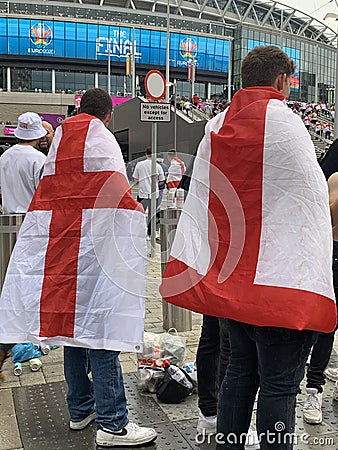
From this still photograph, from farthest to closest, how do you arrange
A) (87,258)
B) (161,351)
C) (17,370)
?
(17,370), (161,351), (87,258)

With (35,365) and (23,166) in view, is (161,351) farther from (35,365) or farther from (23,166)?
(23,166)

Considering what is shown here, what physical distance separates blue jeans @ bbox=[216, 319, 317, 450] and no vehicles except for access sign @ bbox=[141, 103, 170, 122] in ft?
22.1

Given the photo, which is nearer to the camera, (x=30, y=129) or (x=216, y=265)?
(x=216, y=265)

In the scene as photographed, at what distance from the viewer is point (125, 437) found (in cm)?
319

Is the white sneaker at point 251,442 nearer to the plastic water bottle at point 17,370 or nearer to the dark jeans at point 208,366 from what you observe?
the dark jeans at point 208,366

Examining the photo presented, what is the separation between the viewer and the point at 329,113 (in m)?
56.3

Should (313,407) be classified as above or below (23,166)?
below

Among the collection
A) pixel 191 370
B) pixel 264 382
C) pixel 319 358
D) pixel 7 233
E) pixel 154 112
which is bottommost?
pixel 191 370

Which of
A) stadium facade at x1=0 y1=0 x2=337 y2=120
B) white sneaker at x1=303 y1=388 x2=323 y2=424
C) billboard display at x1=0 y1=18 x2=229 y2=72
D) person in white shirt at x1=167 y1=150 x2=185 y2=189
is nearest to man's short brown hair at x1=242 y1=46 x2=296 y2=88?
white sneaker at x1=303 y1=388 x2=323 y2=424

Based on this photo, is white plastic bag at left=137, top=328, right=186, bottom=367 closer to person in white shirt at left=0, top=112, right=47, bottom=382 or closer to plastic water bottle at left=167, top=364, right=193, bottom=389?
plastic water bottle at left=167, top=364, right=193, bottom=389

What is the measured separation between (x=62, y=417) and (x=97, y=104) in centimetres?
191

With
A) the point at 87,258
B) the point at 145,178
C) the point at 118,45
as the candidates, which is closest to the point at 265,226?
the point at 87,258

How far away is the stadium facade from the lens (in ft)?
243

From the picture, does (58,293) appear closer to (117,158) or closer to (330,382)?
(117,158)
